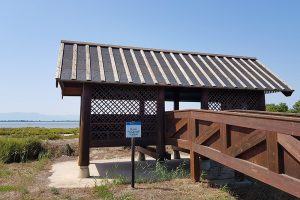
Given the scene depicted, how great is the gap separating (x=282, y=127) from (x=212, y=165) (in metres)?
7.49

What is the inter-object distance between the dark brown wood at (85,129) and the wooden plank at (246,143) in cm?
493

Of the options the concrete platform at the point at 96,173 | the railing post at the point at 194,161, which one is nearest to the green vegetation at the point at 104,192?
the concrete platform at the point at 96,173

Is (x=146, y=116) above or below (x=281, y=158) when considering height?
above

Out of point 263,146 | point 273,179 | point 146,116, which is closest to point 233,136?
point 263,146

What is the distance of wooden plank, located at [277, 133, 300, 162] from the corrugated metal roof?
579 centimetres

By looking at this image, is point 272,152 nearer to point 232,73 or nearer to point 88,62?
point 88,62

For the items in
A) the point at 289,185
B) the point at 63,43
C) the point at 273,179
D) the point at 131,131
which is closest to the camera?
the point at 289,185

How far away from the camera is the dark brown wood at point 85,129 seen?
9.50 meters

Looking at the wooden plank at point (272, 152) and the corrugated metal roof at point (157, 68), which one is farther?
the corrugated metal roof at point (157, 68)

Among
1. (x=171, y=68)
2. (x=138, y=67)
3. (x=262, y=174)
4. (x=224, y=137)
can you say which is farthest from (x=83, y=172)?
(x=262, y=174)

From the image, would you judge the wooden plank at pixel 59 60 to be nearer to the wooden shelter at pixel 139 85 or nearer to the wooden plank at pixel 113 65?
the wooden shelter at pixel 139 85

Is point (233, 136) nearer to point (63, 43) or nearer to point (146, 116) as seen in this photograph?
point (146, 116)

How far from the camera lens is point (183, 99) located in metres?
14.1

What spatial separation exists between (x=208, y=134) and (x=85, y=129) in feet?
13.7
